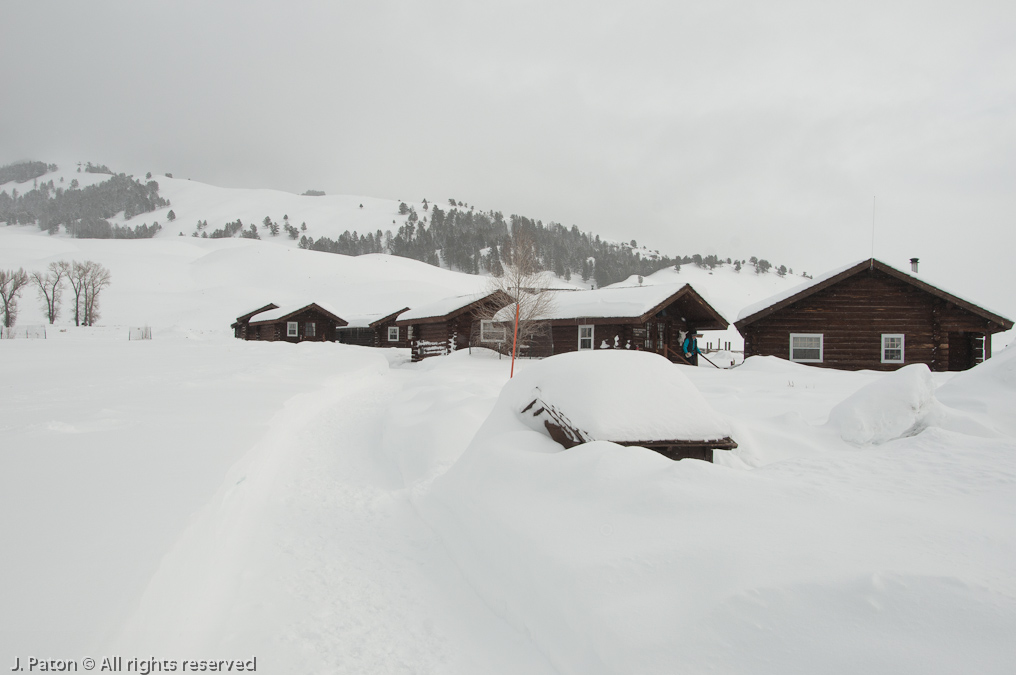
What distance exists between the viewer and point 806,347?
63.2 ft

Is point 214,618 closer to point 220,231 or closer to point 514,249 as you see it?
point 514,249

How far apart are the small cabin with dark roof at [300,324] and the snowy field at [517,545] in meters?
35.9

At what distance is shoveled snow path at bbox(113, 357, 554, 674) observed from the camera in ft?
8.59

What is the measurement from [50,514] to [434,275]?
85160mm

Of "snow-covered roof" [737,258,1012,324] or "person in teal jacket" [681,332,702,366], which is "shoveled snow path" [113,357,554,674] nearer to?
"snow-covered roof" [737,258,1012,324]

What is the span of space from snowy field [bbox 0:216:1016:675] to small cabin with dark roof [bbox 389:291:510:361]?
1995cm

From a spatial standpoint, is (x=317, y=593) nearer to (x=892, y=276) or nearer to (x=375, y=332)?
(x=892, y=276)

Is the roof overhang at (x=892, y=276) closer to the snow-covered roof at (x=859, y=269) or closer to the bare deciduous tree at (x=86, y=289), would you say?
the snow-covered roof at (x=859, y=269)

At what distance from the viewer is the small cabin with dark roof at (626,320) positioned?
849 inches

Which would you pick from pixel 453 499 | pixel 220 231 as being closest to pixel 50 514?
pixel 453 499

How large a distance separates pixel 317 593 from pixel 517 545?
1423 mm

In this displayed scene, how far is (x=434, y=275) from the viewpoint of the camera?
86.4 meters

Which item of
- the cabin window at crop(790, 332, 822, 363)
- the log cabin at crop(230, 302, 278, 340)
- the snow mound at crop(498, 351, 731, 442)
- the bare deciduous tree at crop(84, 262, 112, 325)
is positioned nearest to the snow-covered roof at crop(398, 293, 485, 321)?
the cabin window at crop(790, 332, 822, 363)

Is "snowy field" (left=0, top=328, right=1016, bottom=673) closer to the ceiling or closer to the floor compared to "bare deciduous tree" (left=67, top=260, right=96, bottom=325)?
closer to the floor
